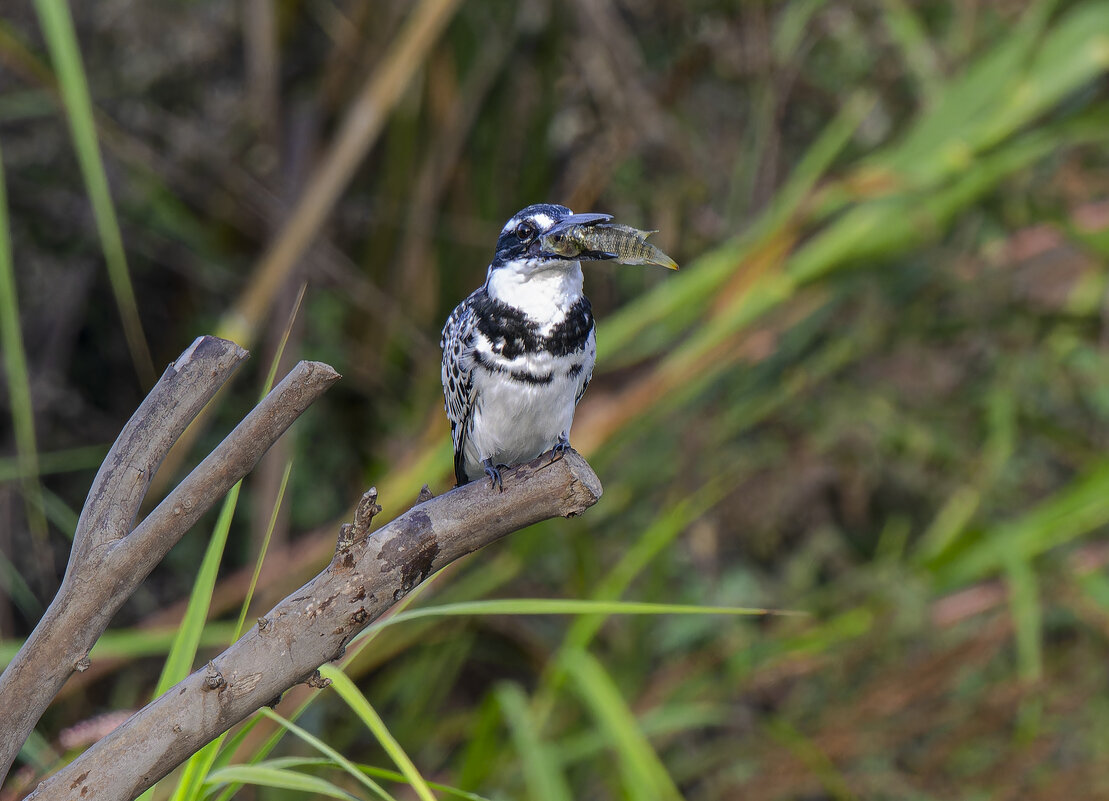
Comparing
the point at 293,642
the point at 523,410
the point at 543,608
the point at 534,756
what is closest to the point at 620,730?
the point at 534,756

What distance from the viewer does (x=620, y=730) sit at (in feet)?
5.59

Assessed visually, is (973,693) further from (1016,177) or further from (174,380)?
(174,380)

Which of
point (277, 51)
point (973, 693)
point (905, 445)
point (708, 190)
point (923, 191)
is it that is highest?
point (277, 51)

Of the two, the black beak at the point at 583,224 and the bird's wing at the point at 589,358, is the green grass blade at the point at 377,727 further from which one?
the bird's wing at the point at 589,358

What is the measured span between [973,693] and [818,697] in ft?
1.25

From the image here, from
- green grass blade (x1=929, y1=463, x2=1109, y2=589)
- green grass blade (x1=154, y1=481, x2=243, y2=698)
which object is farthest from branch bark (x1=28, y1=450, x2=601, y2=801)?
green grass blade (x1=929, y1=463, x2=1109, y2=589)

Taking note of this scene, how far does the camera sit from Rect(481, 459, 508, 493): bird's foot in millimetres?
901

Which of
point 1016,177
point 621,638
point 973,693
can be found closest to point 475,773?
point 621,638

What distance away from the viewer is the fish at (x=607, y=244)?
3.12ft

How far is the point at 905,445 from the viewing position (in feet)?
9.32

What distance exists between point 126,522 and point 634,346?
155 cm

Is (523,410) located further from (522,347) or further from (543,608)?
(543,608)

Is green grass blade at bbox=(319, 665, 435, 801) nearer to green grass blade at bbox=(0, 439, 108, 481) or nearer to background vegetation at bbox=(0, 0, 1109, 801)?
background vegetation at bbox=(0, 0, 1109, 801)

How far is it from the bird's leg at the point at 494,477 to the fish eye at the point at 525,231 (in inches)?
11.6
